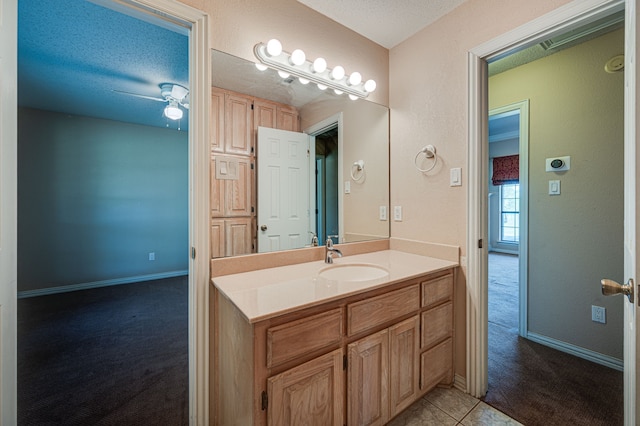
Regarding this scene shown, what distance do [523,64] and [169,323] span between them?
4.08 metres

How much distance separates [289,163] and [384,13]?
115 cm

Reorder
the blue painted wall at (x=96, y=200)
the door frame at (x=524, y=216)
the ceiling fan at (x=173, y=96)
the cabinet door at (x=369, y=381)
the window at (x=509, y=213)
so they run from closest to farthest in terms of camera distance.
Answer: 1. the cabinet door at (x=369, y=381)
2. the door frame at (x=524, y=216)
3. the ceiling fan at (x=173, y=96)
4. the blue painted wall at (x=96, y=200)
5. the window at (x=509, y=213)

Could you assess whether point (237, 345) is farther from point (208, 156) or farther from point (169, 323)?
point (169, 323)

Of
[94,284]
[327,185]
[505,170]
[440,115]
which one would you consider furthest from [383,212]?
[505,170]

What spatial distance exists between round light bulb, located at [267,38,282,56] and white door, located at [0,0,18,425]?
97 centimetres

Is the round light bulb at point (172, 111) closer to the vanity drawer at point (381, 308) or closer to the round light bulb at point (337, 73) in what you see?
the round light bulb at point (337, 73)

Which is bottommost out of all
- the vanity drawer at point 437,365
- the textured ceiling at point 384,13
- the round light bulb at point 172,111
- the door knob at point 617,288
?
the vanity drawer at point 437,365

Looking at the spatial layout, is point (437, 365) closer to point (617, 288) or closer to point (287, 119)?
point (617, 288)

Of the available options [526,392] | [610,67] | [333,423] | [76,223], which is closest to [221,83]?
[333,423]

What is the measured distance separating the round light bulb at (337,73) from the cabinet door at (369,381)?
5.14 feet

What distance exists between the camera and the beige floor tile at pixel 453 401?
1.44m

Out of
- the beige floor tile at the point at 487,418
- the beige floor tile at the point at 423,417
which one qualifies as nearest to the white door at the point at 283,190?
the beige floor tile at the point at 423,417

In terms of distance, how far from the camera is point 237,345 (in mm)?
1045

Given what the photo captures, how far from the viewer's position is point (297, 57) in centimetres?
154
